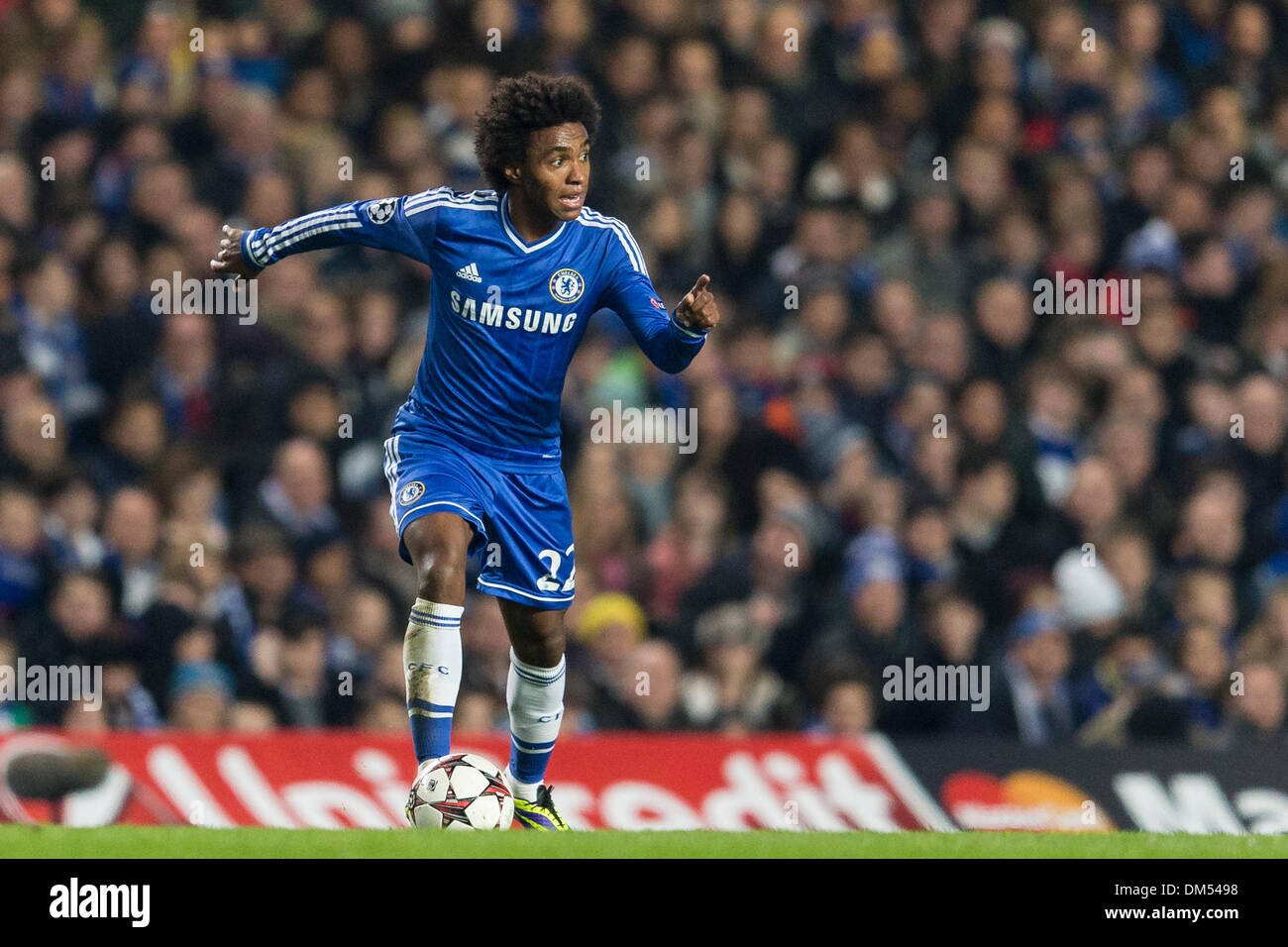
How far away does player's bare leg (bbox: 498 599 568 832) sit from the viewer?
7.42 metres

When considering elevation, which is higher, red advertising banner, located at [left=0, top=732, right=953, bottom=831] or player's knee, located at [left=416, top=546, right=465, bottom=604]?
player's knee, located at [left=416, top=546, right=465, bottom=604]

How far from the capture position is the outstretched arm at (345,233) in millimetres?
7211

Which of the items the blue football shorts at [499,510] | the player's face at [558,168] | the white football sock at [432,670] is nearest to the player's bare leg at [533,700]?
the blue football shorts at [499,510]

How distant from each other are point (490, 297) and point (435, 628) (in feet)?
3.90

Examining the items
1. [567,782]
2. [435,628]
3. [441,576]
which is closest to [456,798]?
[435,628]

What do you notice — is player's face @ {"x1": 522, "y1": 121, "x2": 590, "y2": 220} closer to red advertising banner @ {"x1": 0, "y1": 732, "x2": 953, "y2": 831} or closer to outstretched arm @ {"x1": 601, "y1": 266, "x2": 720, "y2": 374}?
outstretched arm @ {"x1": 601, "y1": 266, "x2": 720, "y2": 374}

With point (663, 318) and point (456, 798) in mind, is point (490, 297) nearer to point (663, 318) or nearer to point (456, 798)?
point (663, 318)

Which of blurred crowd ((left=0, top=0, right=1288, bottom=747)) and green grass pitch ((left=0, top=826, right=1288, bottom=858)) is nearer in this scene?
green grass pitch ((left=0, top=826, right=1288, bottom=858))

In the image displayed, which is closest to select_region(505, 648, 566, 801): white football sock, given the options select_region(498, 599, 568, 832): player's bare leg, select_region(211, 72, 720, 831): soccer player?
select_region(498, 599, 568, 832): player's bare leg

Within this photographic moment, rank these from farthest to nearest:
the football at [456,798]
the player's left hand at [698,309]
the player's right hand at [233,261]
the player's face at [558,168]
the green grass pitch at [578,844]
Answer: the player's right hand at [233,261], the player's face at [558,168], the player's left hand at [698,309], the football at [456,798], the green grass pitch at [578,844]

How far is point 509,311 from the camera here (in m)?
7.18

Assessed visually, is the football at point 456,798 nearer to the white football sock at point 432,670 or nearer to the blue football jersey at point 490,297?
the white football sock at point 432,670

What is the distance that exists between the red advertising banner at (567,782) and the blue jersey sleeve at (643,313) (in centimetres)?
281

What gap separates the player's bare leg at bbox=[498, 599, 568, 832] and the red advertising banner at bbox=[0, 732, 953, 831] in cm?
162
